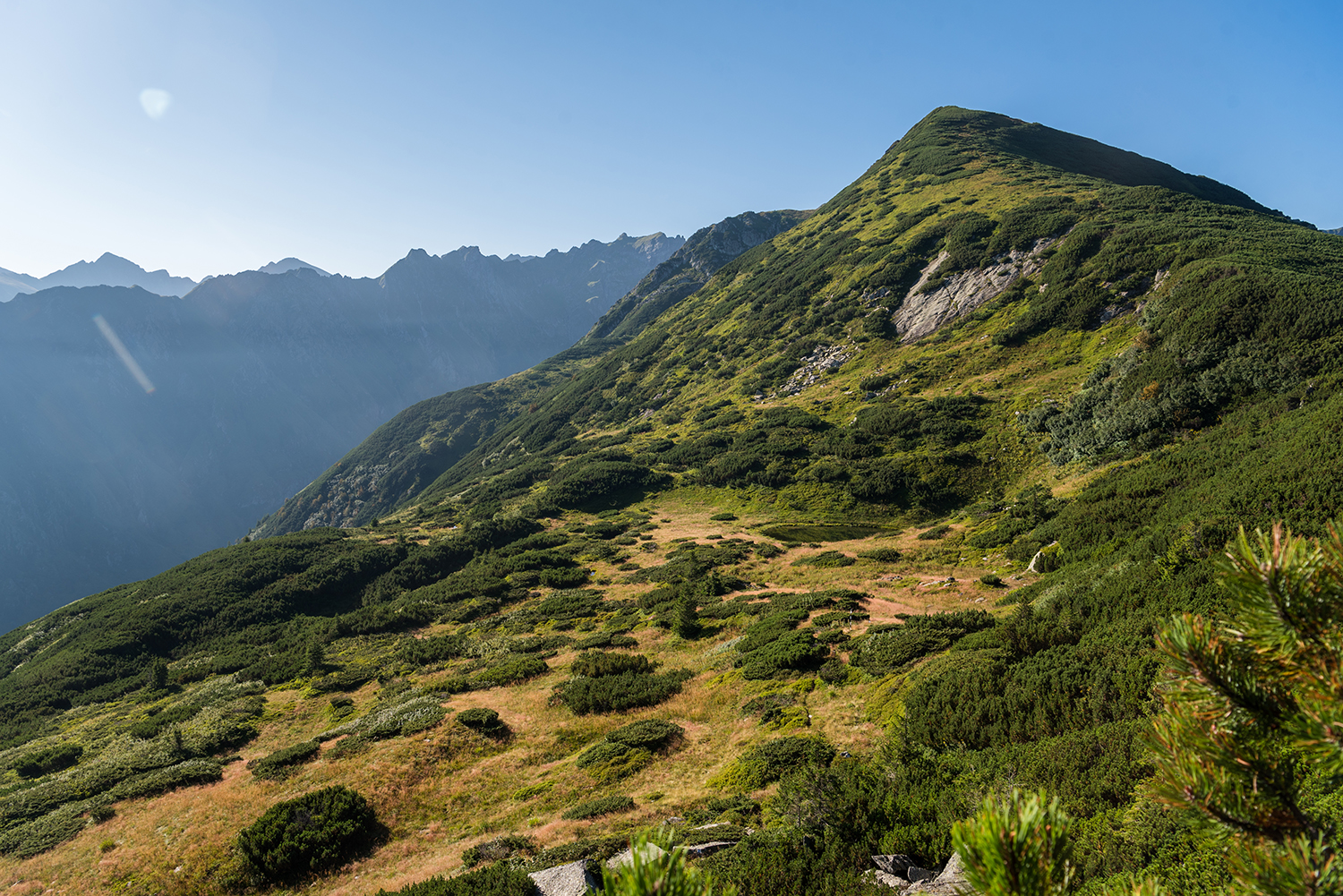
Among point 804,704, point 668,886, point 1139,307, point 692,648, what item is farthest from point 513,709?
point 1139,307

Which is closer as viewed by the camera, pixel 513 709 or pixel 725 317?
pixel 513 709

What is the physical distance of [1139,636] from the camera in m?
9.30

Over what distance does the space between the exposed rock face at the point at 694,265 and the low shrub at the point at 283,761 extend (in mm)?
145150

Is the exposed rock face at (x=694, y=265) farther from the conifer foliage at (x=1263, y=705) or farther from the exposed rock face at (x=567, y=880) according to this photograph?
the conifer foliage at (x=1263, y=705)

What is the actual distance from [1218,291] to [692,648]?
3287cm

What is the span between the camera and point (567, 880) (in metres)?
8.00

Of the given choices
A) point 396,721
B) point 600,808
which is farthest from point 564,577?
point 600,808

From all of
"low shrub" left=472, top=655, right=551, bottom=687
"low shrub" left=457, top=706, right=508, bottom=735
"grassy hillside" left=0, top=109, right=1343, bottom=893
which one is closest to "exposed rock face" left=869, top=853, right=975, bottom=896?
"grassy hillside" left=0, top=109, right=1343, bottom=893

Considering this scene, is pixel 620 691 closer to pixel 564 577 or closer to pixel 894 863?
pixel 894 863

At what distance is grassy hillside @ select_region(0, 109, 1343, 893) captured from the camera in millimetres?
9234

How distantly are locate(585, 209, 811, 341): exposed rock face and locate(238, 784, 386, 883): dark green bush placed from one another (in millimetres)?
148814

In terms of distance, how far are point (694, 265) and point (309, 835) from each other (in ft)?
576

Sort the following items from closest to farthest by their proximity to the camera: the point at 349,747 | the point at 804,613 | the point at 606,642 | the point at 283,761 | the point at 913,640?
the point at 913,640
the point at 283,761
the point at 349,747
the point at 804,613
the point at 606,642

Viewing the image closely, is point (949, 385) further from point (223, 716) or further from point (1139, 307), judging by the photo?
point (223, 716)
